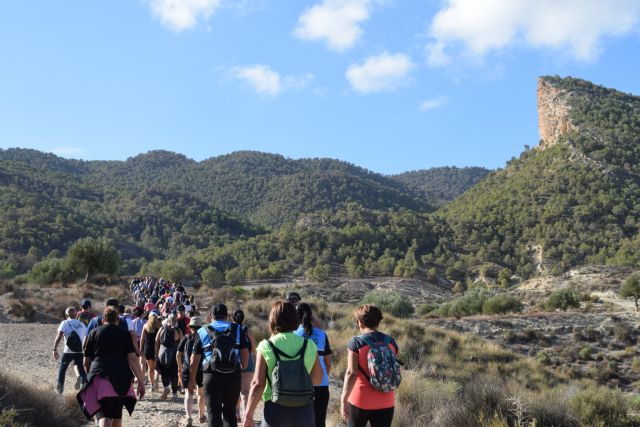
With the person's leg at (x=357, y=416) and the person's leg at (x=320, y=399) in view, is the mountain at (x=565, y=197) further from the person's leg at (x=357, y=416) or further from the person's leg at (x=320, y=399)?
the person's leg at (x=357, y=416)

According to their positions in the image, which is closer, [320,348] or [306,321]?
[306,321]

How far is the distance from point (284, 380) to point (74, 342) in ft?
20.3

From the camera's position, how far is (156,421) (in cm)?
814

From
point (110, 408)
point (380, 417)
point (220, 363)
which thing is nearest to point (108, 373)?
point (110, 408)

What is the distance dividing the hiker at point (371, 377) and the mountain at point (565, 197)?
179ft

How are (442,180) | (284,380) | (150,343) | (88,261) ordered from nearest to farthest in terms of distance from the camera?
(284,380), (150,343), (88,261), (442,180)

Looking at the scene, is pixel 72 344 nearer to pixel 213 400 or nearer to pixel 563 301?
pixel 213 400

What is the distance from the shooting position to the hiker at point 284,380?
442 cm

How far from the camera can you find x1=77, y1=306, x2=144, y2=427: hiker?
18.3ft

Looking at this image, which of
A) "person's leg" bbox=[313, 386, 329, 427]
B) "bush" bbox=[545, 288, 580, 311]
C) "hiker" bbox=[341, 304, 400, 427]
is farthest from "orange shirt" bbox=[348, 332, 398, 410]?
"bush" bbox=[545, 288, 580, 311]

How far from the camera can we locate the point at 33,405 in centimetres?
661

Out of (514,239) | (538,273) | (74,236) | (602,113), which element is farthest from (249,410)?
(602,113)

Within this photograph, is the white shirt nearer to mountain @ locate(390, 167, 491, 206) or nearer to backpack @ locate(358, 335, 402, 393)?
backpack @ locate(358, 335, 402, 393)

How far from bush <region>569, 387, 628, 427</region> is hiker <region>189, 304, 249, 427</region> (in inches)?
188
